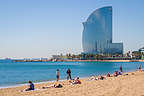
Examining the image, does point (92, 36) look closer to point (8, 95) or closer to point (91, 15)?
point (91, 15)

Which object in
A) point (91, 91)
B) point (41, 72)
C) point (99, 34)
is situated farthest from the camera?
point (99, 34)

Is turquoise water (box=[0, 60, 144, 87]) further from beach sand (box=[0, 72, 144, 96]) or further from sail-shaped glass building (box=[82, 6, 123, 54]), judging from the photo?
sail-shaped glass building (box=[82, 6, 123, 54])

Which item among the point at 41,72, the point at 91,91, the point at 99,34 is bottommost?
the point at 41,72

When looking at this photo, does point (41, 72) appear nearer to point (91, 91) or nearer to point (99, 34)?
point (91, 91)

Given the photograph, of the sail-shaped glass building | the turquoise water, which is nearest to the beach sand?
the turquoise water

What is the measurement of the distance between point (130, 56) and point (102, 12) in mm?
41453

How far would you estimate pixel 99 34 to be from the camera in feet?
550

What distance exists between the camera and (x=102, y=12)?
176m

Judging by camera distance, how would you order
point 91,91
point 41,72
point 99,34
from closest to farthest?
point 91,91 < point 41,72 < point 99,34

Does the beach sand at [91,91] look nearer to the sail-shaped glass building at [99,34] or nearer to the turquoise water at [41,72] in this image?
the turquoise water at [41,72]

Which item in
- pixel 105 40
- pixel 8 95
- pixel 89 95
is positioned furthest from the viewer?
pixel 105 40

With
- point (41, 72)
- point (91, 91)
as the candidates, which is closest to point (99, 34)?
point (41, 72)

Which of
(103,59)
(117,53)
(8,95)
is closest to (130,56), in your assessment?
(117,53)

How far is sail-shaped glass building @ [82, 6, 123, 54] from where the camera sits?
16200cm
